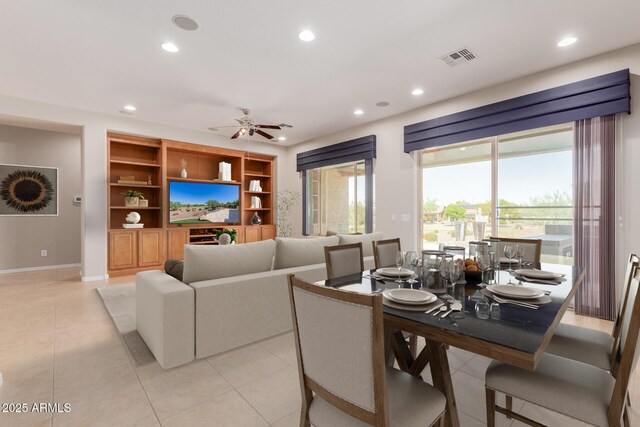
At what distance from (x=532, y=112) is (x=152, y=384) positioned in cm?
470

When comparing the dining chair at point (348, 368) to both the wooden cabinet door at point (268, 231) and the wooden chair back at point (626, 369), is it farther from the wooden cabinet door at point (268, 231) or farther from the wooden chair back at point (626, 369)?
the wooden cabinet door at point (268, 231)

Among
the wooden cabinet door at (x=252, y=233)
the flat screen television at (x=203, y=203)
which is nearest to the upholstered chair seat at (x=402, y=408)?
the flat screen television at (x=203, y=203)

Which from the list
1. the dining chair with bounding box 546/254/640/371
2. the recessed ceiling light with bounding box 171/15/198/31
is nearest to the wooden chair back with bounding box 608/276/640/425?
the dining chair with bounding box 546/254/640/371

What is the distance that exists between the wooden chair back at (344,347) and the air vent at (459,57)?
3.27 m

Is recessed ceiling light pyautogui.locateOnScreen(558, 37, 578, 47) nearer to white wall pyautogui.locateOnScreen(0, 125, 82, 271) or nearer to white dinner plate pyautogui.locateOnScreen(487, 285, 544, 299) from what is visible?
white dinner plate pyautogui.locateOnScreen(487, 285, 544, 299)

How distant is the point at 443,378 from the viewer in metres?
1.38

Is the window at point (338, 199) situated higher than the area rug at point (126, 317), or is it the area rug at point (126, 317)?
the window at point (338, 199)

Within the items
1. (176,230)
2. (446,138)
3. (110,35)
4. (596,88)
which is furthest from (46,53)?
(596,88)

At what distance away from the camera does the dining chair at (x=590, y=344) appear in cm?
153

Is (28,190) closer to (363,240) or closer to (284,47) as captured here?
(284,47)

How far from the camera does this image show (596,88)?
320 centimetres

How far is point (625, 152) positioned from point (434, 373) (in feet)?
11.3

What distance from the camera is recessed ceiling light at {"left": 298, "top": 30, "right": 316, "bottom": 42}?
2.88 m

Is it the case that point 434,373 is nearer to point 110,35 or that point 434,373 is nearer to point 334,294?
point 334,294
